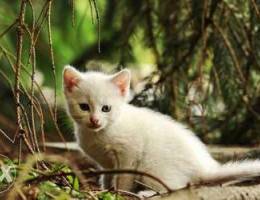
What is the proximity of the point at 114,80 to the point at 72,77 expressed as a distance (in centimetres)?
20

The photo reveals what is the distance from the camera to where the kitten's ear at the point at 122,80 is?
351 centimetres

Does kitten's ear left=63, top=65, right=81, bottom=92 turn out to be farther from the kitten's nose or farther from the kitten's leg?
the kitten's leg

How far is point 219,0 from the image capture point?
3938mm

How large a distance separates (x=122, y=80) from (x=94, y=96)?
211mm

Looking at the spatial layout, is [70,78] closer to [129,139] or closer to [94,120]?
[94,120]

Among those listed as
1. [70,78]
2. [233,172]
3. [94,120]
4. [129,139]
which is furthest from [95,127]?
[233,172]

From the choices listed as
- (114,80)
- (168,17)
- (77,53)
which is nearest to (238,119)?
(168,17)

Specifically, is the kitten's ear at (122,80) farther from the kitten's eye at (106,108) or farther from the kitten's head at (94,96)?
the kitten's eye at (106,108)

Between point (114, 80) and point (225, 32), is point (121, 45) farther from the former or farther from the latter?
point (114, 80)

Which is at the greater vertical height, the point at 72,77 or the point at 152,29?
the point at 152,29

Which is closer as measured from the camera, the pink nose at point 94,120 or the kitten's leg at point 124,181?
the kitten's leg at point 124,181

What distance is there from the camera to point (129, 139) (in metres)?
3.33

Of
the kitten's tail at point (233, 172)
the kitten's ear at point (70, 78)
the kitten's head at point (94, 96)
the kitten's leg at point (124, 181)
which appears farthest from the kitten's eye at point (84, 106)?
the kitten's tail at point (233, 172)

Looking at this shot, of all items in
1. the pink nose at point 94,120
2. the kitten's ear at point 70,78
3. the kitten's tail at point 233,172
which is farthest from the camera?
the kitten's ear at point 70,78
